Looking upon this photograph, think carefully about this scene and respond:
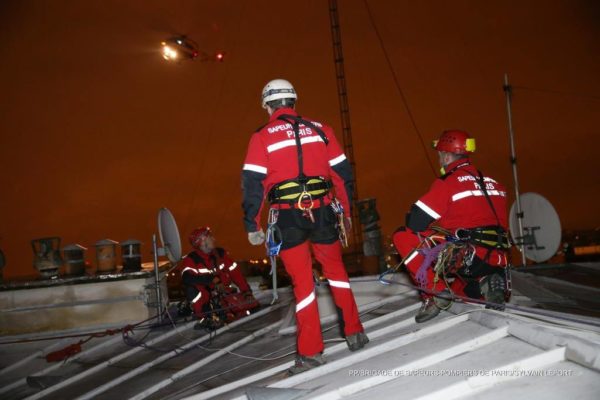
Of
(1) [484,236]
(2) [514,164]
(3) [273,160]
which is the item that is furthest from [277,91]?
(2) [514,164]

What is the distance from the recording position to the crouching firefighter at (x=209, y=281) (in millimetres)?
7289

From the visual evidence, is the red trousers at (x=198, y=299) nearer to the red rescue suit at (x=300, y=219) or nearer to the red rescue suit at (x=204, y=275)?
the red rescue suit at (x=204, y=275)

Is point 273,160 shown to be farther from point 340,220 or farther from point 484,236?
point 484,236

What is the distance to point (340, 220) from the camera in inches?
160

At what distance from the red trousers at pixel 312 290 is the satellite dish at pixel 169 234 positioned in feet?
13.4

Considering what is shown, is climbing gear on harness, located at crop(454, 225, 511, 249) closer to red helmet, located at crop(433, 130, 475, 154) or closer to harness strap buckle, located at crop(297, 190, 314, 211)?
red helmet, located at crop(433, 130, 475, 154)

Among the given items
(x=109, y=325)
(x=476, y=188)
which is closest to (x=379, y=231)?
(x=109, y=325)

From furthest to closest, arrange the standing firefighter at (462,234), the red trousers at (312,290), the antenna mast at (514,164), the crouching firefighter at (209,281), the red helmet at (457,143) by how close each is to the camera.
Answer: the antenna mast at (514,164) < the crouching firefighter at (209,281) < the red helmet at (457,143) < the standing firefighter at (462,234) < the red trousers at (312,290)

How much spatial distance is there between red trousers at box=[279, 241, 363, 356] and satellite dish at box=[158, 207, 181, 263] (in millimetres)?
4081

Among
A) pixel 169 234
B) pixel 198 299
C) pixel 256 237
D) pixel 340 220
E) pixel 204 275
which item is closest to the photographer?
pixel 256 237

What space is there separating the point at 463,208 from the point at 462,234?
23 cm

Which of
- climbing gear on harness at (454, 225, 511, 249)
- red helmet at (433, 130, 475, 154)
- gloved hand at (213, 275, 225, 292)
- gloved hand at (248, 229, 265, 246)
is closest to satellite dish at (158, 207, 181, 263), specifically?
gloved hand at (213, 275, 225, 292)

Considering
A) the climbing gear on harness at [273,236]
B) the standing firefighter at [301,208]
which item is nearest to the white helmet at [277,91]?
the standing firefighter at [301,208]

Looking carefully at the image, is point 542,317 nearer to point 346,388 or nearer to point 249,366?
point 346,388
